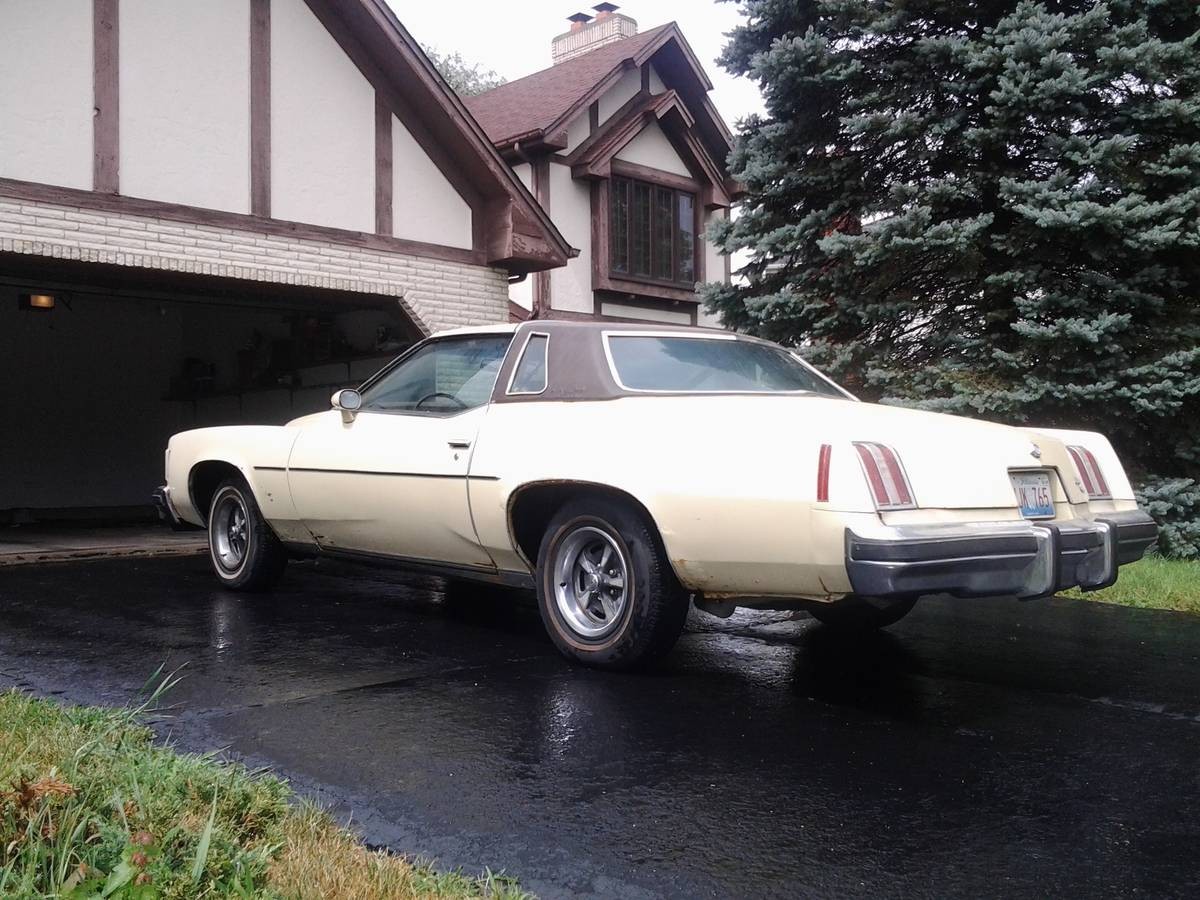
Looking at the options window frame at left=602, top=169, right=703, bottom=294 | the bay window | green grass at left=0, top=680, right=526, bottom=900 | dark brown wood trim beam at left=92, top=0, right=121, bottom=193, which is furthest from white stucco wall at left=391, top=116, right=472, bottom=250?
green grass at left=0, top=680, right=526, bottom=900

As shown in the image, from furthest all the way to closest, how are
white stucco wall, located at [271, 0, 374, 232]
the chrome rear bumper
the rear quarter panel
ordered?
white stucco wall, located at [271, 0, 374, 232]
the rear quarter panel
the chrome rear bumper

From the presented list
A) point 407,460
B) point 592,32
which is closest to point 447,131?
point 407,460

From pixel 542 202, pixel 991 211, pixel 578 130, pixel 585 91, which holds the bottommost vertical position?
pixel 991 211

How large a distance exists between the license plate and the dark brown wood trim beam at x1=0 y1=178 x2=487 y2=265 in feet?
25.4

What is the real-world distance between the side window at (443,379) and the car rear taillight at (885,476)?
208 cm

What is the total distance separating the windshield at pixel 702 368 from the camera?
17.0 feet

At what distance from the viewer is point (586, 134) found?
17.6m

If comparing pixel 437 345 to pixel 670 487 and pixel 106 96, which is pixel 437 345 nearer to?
pixel 670 487

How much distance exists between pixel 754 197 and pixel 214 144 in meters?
4.94

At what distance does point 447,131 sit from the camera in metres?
11.6

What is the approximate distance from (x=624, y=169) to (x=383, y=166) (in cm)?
695

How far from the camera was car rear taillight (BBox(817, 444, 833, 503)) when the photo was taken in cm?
411

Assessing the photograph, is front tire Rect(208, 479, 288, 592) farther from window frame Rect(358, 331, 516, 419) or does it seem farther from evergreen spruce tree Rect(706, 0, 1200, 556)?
evergreen spruce tree Rect(706, 0, 1200, 556)

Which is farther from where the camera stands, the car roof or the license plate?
the car roof
